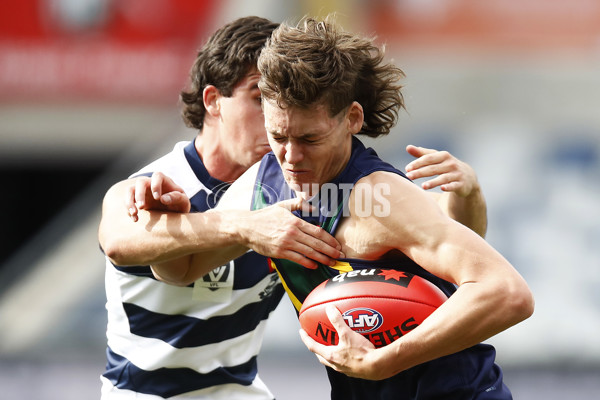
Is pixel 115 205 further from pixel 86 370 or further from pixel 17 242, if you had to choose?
pixel 17 242

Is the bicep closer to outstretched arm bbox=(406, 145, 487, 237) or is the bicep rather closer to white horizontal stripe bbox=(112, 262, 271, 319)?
outstretched arm bbox=(406, 145, 487, 237)

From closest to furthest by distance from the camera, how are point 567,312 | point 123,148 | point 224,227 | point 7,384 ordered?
point 224,227, point 7,384, point 567,312, point 123,148

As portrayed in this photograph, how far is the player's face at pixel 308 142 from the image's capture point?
3.28m

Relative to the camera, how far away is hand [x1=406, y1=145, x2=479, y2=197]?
373 centimetres

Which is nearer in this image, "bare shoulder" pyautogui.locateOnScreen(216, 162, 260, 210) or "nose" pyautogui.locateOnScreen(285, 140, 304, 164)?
"nose" pyautogui.locateOnScreen(285, 140, 304, 164)

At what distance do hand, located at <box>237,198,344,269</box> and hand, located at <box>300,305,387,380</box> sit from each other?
0.20 metres

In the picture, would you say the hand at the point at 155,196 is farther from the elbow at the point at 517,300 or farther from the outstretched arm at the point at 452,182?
the elbow at the point at 517,300

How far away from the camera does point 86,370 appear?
9.39 meters

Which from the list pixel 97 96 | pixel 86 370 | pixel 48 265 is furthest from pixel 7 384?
pixel 97 96

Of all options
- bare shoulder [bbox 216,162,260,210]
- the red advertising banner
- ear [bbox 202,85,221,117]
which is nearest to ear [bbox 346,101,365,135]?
bare shoulder [bbox 216,162,260,210]

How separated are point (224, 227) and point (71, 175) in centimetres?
1011

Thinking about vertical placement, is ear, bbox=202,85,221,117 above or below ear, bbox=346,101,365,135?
above

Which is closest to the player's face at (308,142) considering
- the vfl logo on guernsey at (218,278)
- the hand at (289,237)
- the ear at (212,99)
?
the hand at (289,237)

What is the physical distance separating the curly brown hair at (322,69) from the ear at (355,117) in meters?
0.03
